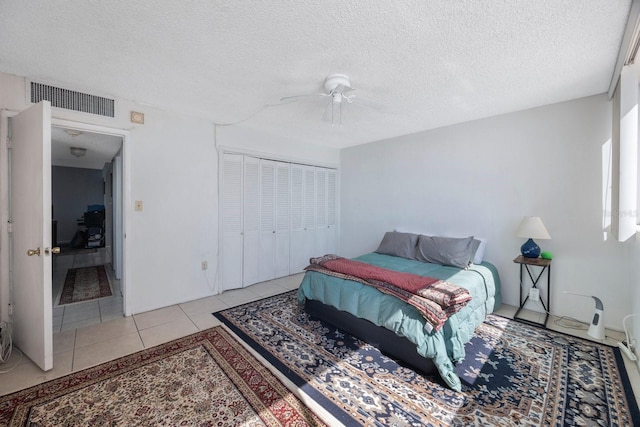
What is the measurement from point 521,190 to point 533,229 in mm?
576

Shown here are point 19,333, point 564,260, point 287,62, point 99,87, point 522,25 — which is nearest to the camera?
point 522,25

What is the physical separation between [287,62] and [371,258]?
8.47 ft

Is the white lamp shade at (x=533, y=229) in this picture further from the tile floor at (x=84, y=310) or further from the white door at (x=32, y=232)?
the tile floor at (x=84, y=310)

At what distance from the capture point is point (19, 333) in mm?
2320

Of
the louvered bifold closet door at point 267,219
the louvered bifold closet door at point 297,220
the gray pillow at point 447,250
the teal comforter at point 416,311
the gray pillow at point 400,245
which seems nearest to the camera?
the teal comforter at point 416,311

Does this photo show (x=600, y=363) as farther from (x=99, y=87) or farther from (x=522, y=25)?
(x=99, y=87)

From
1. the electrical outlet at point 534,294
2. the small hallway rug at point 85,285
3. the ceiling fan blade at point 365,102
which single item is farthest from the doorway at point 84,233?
the electrical outlet at point 534,294

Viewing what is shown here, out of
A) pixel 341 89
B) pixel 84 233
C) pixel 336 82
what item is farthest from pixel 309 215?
pixel 84 233

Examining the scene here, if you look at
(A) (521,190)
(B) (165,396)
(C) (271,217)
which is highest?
(A) (521,190)

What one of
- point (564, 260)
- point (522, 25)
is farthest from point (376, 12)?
point (564, 260)

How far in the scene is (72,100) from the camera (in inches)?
104

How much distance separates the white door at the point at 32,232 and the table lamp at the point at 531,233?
4365mm

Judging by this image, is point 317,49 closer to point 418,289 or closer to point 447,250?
point 418,289

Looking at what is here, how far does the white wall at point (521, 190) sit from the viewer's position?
2732mm
